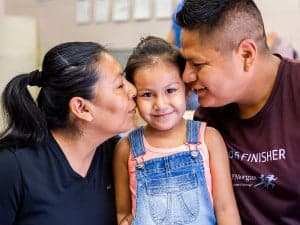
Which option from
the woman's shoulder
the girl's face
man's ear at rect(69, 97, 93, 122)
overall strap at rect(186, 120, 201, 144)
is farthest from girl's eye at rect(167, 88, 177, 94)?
the woman's shoulder

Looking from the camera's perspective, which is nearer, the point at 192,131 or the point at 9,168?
the point at 9,168

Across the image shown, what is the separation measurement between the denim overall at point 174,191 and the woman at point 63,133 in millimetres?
124

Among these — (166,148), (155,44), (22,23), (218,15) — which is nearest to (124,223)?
(166,148)

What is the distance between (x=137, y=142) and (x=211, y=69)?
0.28 meters

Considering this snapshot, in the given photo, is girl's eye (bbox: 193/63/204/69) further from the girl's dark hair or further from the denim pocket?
the denim pocket

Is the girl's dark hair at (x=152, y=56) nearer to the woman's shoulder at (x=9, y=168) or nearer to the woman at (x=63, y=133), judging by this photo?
the woman at (x=63, y=133)

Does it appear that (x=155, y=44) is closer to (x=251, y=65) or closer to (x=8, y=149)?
(x=251, y=65)

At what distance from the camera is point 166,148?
121 centimetres

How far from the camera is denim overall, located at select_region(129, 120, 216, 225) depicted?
1.16 meters

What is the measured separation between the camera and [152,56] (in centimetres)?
121

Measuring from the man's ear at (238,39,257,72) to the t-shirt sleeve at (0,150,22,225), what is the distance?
2.08 ft

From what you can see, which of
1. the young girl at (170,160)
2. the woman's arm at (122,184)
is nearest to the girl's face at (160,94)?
the young girl at (170,160)

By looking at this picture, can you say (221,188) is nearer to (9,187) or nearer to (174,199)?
(174,199)

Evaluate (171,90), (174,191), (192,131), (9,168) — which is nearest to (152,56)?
(171,90)
